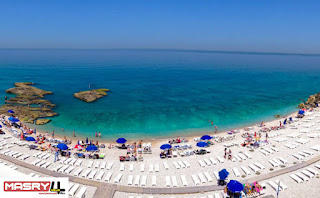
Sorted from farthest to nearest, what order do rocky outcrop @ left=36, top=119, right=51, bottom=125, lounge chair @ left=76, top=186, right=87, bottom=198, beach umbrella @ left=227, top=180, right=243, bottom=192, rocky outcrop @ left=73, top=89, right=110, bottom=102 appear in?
rocky outcrop @ left=73, top=89, right=110, bottom=102, rocky outcrop @ left=36, top=119, right=51, bottom=125, lounge chair @ left=76, top=186, right=87, bottom=198, beach umbrella @ left=227, top=180, right=243, bottom=192

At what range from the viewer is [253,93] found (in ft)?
220

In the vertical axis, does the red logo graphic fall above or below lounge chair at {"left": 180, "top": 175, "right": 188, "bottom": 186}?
above

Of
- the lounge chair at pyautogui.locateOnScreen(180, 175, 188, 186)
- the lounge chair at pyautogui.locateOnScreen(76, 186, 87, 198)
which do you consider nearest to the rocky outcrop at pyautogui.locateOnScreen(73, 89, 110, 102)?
the lounge chair at pyautogui.locateOnScreen(76, 186, 87, 198)

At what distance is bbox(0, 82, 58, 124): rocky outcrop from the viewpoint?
43.9 metres

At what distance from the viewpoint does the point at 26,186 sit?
477 inches

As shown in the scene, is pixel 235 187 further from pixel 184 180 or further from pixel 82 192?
pixel 82 192

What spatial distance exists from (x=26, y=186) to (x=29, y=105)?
45.7m

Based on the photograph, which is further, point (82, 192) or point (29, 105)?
point (29, 105)

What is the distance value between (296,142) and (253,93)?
39583mm

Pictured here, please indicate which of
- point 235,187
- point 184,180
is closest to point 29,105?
point 184,180

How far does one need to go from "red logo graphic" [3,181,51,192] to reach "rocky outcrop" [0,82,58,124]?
32400mm

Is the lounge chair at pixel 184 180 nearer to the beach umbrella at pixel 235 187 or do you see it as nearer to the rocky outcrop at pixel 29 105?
the beach umbrella at pixel 235 187

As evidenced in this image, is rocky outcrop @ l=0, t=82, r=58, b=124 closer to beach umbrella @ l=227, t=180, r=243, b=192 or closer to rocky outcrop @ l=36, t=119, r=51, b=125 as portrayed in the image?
rocky outcrop @ l=36, t=119, r=51, b=125

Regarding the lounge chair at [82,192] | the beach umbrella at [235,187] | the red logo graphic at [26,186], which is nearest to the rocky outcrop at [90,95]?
the lounge chair at [82,192]
